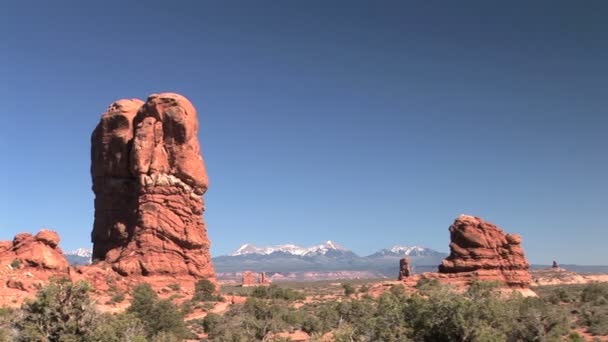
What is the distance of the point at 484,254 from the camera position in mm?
59594

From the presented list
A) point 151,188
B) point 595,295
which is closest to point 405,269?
point 595,295

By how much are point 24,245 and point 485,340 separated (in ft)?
117

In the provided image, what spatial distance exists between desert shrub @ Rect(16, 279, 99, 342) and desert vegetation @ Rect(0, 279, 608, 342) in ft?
0.11

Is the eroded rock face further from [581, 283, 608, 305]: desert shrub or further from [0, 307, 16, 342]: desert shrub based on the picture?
[0, 307, 16, 342]: desert shrub

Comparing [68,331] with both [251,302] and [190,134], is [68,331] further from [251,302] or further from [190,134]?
[190,134]

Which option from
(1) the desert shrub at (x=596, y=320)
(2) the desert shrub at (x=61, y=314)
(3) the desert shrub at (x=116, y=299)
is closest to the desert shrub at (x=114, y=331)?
(2) the desert shrub at (x=61, y=314)

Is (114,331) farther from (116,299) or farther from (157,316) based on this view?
(116,299)

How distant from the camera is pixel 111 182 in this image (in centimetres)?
5241

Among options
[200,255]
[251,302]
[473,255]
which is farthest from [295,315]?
[473,255]

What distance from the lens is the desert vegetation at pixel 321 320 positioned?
20.6 m

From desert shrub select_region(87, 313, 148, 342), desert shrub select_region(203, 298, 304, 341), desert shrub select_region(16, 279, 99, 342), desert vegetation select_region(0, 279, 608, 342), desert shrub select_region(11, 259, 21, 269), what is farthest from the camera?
desert shrub select_region(11, 259, 21, 269)

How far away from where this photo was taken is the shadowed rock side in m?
47.8

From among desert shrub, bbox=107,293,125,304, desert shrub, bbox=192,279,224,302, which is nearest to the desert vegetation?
desert shrub, bbox=107,293,125,304

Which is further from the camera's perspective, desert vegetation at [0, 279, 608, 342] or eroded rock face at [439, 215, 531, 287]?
eroded rock face at [439, 215, 531, 287]
